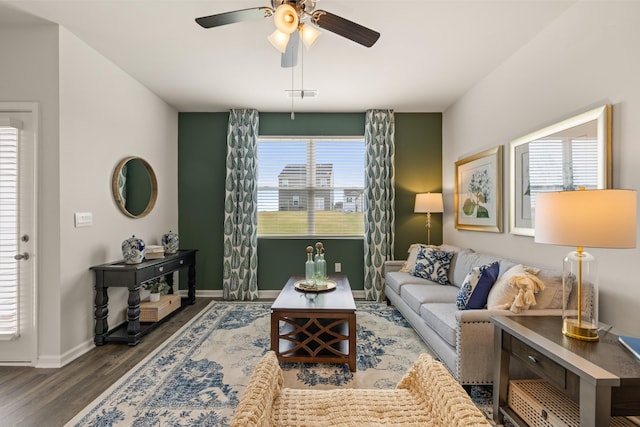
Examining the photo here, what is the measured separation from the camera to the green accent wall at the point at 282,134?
466cm

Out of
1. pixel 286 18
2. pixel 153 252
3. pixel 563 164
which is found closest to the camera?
pixel 286 18

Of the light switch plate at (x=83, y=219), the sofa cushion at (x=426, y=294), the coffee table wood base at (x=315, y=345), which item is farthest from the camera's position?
the sofa cushion at (x=426, y=294)

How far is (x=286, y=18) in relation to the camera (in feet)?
Answer: 5.78

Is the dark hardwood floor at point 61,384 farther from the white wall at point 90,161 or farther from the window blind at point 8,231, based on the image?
the window blind at point 8,231

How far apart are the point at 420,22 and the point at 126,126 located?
10.4 ft

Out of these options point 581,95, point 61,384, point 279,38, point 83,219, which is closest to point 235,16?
point 279,38

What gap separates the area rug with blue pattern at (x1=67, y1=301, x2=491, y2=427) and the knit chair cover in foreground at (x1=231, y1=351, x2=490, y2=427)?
40.4 inches

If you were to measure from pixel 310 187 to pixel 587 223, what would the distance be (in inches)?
141

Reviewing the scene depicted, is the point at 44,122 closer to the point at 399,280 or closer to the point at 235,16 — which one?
the point at 235,16

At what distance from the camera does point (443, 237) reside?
462 cm

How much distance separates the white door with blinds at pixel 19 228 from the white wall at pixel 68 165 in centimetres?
6

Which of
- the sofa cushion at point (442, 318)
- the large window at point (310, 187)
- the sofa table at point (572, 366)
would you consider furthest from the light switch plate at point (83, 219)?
the sofa table at point (572, 366)

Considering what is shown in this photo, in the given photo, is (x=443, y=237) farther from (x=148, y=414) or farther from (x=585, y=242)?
(x=148, y=414)

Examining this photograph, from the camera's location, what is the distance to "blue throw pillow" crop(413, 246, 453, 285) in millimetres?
3524
